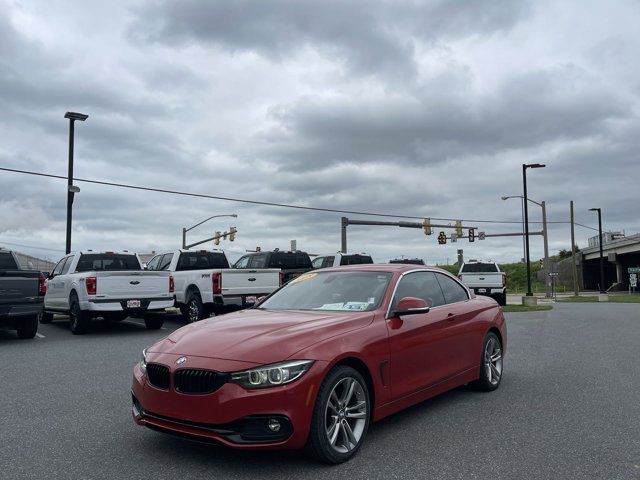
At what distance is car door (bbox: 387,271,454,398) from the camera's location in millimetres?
5332

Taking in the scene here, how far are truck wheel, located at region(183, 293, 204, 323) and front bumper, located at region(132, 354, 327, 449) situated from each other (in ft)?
36.4

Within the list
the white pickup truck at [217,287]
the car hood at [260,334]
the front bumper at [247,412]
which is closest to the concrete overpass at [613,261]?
the white pickup truck at [217,287]

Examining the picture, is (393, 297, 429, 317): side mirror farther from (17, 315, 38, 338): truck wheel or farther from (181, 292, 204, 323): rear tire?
(181, 292, 204, 323): rear tire

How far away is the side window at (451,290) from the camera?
6804 millimetres

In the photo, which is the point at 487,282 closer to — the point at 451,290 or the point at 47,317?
the point at 47,317

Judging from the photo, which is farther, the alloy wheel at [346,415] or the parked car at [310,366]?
the alloy wheel at [346,415]

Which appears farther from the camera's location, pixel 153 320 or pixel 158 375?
pixel 153 320

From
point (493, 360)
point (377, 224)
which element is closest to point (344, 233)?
point (377, 224)

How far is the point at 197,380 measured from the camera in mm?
4371

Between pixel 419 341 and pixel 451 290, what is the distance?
1460 millimetres

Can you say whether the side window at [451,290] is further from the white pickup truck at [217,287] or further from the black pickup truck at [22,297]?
the black pickup truck at [22,297]

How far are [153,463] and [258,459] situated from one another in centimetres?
78

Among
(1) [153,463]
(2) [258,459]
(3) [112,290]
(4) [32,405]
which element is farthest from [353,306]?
(3) [112,290]

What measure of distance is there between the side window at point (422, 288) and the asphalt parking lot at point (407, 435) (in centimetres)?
112
